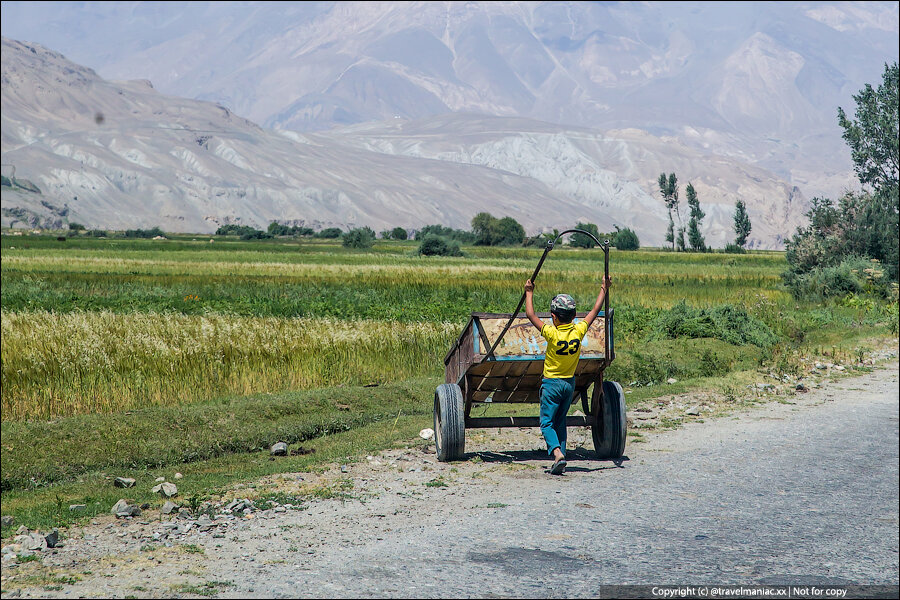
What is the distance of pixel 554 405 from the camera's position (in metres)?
10.9

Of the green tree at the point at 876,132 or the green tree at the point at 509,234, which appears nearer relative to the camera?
the green tree at the point at 876,132

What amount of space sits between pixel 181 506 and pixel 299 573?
3.16 metres

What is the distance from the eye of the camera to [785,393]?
60.9 feet

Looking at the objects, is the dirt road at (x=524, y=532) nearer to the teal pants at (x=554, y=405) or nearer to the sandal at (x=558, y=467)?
the sandal at (x=558, y=467)

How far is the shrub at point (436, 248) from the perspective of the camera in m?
97.2

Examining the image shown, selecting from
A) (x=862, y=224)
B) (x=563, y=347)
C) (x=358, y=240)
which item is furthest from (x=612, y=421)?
(x=358, y=240)

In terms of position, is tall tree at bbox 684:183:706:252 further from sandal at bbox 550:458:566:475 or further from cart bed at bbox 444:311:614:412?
sandal at bbox 550:458:566:475

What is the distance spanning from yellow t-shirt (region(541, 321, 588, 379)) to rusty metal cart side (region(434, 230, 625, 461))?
489 mm

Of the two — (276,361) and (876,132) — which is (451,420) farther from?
(876,132)

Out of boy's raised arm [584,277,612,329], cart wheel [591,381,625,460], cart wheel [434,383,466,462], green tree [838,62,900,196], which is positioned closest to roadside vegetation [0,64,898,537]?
cart wheel [434,383,466,462]

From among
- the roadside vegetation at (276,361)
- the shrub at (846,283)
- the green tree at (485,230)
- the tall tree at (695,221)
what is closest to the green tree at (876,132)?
the roadside vegetation at (276,361)

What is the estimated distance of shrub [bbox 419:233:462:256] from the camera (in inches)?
3826

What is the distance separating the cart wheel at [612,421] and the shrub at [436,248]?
279 feet

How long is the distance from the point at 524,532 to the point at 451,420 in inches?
131
